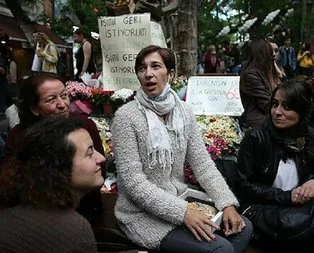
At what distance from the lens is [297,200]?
9.76 ft

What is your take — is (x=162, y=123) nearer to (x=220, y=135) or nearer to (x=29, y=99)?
(x=29, y=99)

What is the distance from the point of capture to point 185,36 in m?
6.95

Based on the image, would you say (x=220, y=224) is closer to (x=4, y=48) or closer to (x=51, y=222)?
(x=51, y=222)

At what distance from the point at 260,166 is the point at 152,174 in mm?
869

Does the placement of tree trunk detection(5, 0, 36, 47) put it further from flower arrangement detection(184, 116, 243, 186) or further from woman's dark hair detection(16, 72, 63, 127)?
woman's dark hair detection(16, 72, 63, 127)

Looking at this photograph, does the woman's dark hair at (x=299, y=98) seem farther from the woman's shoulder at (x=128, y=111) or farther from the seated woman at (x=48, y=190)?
the seated woman at (x=48, y=190)

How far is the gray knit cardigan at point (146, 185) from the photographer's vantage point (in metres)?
2.52

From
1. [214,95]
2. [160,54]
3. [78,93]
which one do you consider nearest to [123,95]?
[78,93]

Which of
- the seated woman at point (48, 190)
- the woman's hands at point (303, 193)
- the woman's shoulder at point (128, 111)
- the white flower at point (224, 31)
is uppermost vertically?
the white flower at point (224, 31)

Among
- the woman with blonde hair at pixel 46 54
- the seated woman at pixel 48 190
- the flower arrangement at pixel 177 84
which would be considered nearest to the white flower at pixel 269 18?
the woman with blonde hair at pixel 46 54

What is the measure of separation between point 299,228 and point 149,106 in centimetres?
121

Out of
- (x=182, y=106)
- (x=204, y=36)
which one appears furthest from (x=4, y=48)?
(x=204, y=36)

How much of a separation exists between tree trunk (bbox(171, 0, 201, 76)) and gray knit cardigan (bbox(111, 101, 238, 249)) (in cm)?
422

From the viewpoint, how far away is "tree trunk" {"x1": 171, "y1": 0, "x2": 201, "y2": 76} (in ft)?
22.7
